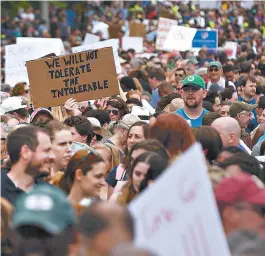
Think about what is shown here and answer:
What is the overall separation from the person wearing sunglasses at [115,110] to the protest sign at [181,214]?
7.79m

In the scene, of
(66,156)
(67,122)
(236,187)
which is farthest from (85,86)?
(236,187)

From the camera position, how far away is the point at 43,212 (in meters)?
4.61

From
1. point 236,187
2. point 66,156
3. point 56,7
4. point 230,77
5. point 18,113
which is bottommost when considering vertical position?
point 56,7

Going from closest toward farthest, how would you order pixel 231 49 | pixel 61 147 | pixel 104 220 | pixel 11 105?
pixel 104 220, pixel 61 147, pixel 11 105, pixel 231 49

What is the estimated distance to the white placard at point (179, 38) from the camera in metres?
22.3

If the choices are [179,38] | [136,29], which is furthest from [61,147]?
[136,29]

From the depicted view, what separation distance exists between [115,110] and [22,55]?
579 centimetres

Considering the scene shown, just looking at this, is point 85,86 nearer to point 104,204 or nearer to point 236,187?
point 236,187

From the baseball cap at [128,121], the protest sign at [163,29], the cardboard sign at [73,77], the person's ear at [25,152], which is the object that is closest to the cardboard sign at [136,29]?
the protest sign at [163,29]

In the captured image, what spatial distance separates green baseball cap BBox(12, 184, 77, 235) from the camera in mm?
4598

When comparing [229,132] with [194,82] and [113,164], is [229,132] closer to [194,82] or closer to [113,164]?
[113,164]

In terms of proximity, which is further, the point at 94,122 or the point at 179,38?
the point at 179,38

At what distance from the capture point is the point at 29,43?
716 inches

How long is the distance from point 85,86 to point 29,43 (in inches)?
223
